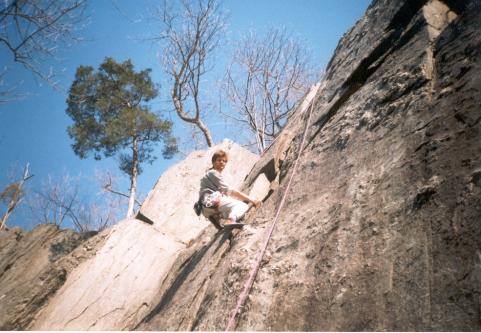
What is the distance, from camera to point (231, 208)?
4484 millimetres

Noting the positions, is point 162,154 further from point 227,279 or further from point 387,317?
point 387,317

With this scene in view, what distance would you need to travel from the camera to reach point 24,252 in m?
11.0

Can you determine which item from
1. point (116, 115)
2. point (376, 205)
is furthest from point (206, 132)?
point (376, 205)

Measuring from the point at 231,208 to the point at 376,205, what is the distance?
2.39m

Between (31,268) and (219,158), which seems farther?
(31,268)

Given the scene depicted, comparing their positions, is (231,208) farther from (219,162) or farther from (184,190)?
(184,190)

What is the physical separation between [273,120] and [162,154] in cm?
648

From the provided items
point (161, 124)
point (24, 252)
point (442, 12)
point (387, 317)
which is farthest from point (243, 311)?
point (161, 124)

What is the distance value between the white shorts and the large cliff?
0.25 meters

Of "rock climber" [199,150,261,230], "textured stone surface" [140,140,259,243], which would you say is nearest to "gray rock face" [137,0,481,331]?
"rock climber" [199,150,261,230]

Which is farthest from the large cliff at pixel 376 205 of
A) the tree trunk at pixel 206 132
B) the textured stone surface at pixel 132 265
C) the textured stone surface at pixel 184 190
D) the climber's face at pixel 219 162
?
the tree trunk at pixel 206 132

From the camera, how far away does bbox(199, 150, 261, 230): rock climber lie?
175 inches

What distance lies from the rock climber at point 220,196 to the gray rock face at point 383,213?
0.36 meters

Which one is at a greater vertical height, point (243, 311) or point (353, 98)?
point (353, 98)
